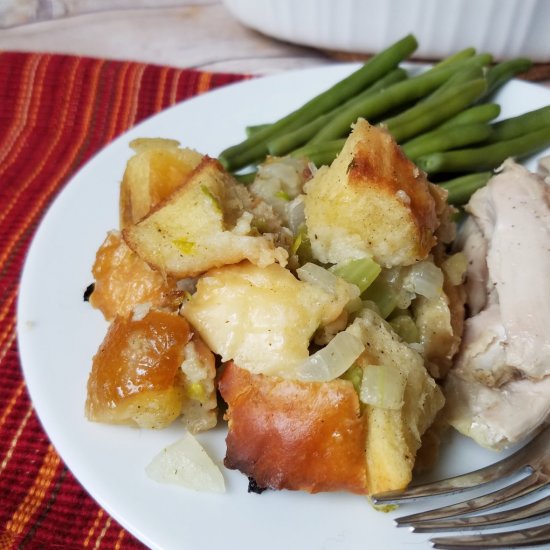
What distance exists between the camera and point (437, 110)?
91.4 inches

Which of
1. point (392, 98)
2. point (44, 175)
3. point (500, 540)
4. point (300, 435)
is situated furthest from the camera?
point (44, 175)

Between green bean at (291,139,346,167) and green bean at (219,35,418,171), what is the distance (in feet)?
0.62

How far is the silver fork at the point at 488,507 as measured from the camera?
4.21ft

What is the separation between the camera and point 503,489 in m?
1.42

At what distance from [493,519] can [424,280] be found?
0.54m

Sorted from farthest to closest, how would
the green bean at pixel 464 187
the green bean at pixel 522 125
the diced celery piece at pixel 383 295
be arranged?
1. the green bean at pixel 522 125
2. the green bean at pixel 464 187
3. the diced celery piece at pixel 383 295

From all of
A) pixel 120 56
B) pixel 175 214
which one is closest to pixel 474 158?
pixel 175 214

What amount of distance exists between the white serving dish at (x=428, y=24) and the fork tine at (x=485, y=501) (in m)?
2.22

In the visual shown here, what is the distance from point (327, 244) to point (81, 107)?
186cm

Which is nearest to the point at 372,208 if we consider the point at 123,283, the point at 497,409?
the point at 497,409

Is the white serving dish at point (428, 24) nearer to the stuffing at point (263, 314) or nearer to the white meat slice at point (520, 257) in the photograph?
the white meat slice at point (520, 257)

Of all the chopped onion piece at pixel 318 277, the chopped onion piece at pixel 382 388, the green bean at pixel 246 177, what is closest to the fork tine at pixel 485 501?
the chopped onion piece at pixel 382 388

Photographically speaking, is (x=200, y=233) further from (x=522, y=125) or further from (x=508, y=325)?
(x=522, y=125)

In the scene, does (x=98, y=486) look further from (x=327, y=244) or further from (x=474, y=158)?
(x=474, y=158)
